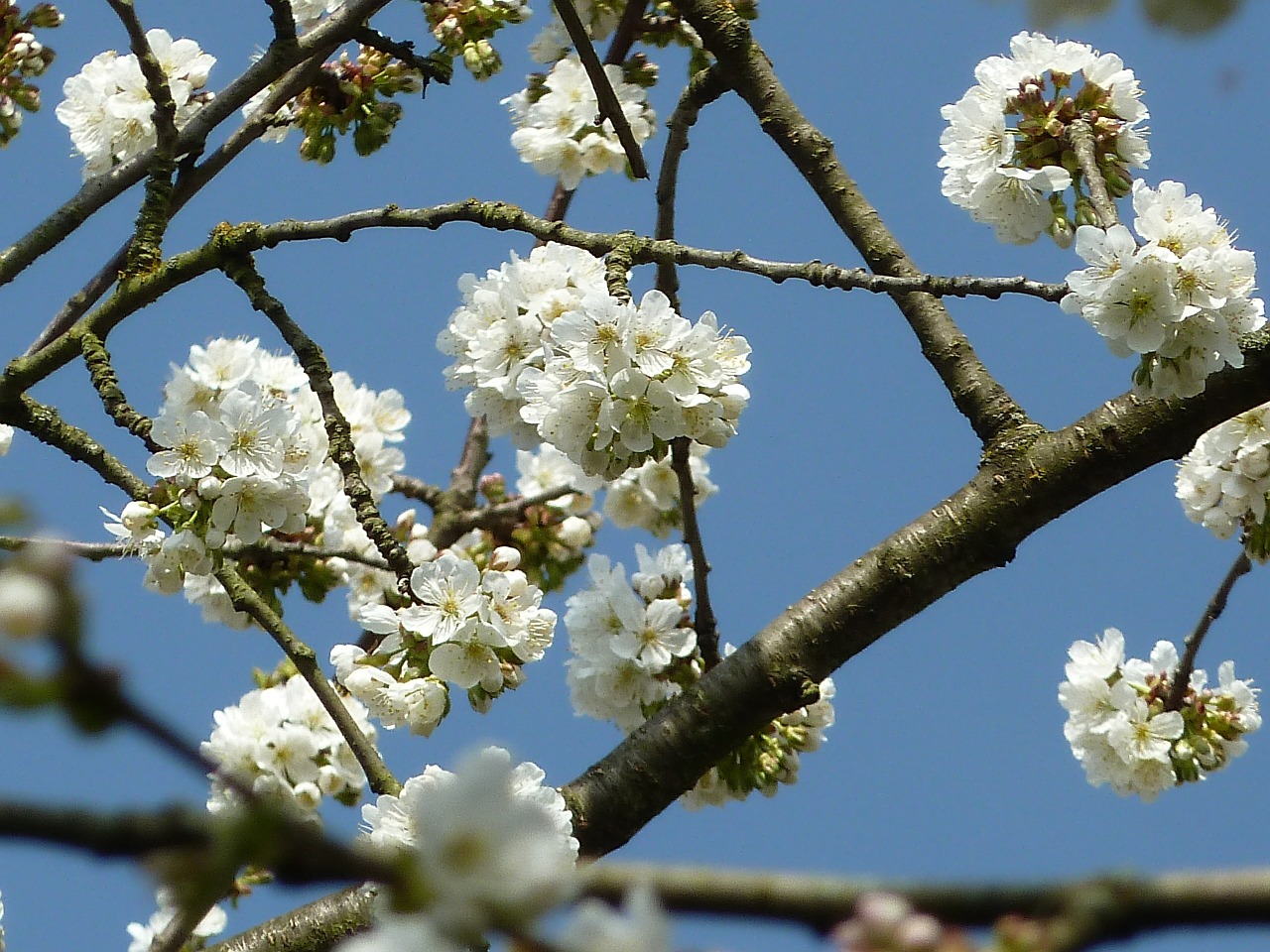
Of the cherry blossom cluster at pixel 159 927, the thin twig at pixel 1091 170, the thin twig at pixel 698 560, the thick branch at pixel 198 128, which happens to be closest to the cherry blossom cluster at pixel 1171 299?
the thin twig at pixel 1091 170

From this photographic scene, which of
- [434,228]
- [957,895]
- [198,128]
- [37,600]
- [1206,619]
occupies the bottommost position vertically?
[957,895]

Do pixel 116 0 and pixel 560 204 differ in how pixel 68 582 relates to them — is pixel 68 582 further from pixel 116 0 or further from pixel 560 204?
pixel 560 204

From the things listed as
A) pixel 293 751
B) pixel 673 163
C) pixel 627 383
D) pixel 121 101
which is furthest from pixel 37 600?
pixel 121 101

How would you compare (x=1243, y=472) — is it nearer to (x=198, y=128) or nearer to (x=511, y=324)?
(x=511, y=324)

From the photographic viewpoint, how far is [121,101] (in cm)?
324

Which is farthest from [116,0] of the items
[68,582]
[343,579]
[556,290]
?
[68,582]

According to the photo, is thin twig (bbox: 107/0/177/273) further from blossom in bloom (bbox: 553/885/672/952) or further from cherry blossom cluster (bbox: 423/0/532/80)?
blossom in bloom (bbox: 553/885/672/952)

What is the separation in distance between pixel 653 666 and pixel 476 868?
6.68 ft

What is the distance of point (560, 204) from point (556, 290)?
4.97 feet

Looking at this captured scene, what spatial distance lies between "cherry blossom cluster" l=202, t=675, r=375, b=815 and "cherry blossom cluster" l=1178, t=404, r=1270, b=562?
1987 mm

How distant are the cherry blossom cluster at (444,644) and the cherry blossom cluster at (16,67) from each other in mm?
1758

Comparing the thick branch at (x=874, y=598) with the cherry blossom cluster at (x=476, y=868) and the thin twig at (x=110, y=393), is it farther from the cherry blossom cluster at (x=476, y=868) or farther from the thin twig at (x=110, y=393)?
the cherry blossom cluster at (x=476, y=868)

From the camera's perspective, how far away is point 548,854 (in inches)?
30.0

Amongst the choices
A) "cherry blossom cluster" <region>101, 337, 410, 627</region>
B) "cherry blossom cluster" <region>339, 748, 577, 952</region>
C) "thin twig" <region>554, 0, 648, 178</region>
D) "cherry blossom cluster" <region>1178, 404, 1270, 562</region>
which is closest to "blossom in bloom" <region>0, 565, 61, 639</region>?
"cherry blossom cluster" <region>339, 748, 577, 952</region>
